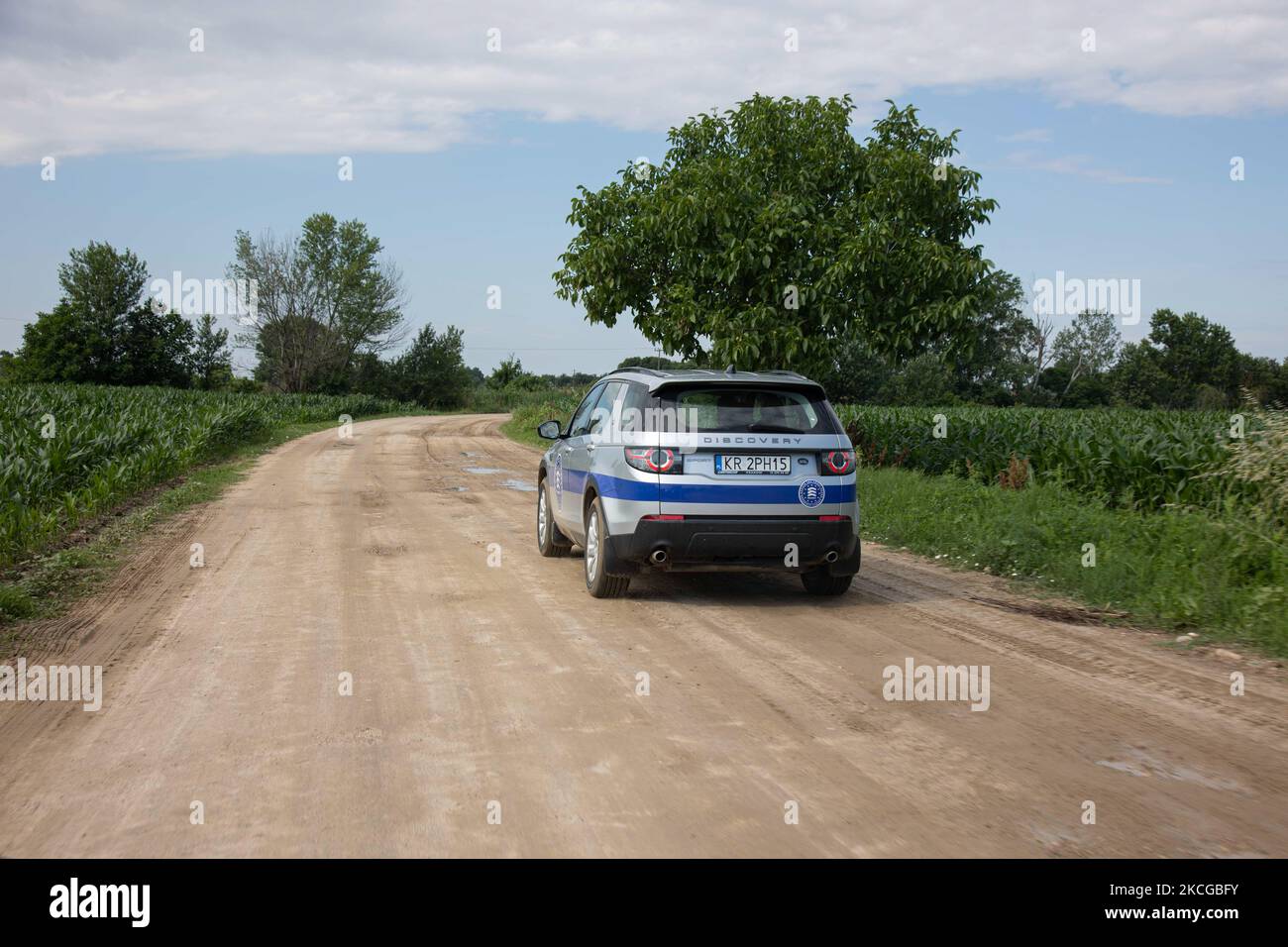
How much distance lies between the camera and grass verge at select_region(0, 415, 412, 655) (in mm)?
7406

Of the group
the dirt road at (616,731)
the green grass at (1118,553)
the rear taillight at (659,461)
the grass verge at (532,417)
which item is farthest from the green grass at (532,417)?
the dirt road at (616,731)

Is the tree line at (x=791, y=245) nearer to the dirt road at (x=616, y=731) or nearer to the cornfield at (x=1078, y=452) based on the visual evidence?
the cornfield at (x=1078, y=452)

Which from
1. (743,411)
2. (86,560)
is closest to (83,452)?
(86,560)

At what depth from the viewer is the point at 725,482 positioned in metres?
7.48

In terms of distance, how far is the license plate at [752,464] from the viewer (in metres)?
7.51

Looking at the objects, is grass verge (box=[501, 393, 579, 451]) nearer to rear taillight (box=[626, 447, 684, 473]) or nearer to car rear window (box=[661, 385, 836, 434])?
car rear window (box=[661, 385, 836, 434])

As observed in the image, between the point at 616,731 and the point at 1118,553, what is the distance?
19.0 ft

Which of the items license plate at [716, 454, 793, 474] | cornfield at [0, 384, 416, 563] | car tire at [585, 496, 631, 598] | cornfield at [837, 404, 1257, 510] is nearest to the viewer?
license plate at [716, 454, 793, 474]

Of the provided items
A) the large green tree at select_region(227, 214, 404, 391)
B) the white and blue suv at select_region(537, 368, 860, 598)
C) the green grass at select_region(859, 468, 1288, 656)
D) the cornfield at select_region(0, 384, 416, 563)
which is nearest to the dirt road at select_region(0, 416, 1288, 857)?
the white and blue suv at select_region(537, 368, 860, 598)

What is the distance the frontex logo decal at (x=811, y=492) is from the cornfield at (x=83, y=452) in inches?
284

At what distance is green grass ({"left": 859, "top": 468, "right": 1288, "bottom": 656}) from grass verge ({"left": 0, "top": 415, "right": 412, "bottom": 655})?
25.7ft

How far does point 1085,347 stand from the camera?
8756 cm

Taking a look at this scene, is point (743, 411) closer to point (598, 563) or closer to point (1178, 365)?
point (598, 563)
